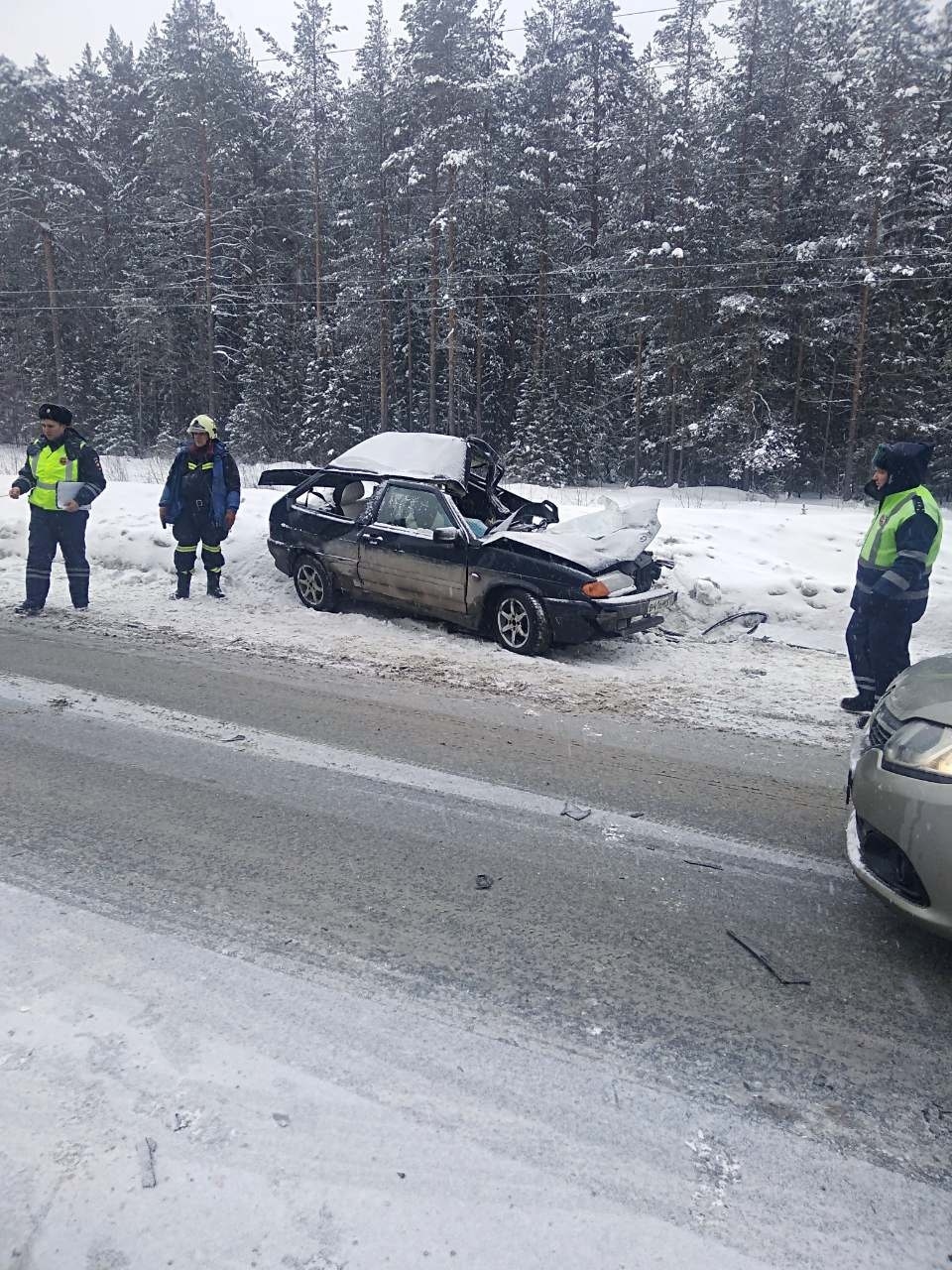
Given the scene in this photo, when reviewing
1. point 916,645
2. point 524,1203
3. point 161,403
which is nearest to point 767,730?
point 916,645

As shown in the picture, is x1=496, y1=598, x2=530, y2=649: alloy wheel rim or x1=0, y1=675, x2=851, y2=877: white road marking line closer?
x1=0, y1=675, x2=851, y2=877: white road marking line

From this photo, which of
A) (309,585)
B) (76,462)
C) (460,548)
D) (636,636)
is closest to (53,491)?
(76,462)

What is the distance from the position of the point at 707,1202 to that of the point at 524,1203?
0.46 m

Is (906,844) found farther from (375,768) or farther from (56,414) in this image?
(56,414)

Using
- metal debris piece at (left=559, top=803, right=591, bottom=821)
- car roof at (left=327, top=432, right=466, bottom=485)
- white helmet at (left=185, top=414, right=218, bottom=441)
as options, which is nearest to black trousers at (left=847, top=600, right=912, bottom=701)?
metal debris piece at (left=559, top=803, right=591, bottom=821)

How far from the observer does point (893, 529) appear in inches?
237

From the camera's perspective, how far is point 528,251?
107 ft

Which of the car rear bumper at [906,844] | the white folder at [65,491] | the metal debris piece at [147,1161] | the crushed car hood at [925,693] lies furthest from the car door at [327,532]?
the metal debris piece at [147,1161]

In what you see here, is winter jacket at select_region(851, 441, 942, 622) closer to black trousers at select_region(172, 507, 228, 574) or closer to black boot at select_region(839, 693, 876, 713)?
black boot at select_region(839, 693, 876, 713)

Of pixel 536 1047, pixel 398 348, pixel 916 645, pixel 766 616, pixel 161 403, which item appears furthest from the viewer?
pixel 161 403

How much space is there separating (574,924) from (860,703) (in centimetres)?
383

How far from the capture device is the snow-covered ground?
6.61 m

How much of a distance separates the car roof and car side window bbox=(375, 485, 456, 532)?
215 mm

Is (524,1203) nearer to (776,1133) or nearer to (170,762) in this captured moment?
(776,1133)
